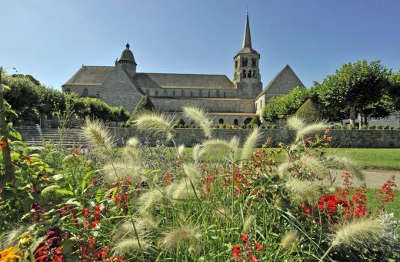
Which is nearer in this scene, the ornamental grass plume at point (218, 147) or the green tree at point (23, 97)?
the ornamental grass plume at point (218, 147)

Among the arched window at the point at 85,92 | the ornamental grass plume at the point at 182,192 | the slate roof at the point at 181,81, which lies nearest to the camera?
the ornamental grass plume at the point at 182,192

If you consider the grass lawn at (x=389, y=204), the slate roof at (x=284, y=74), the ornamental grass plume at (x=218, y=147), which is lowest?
the grass lawn at (x=389, y=204)

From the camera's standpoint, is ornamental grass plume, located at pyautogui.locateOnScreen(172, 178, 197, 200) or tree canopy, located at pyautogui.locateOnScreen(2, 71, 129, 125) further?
tree canopy, located at pyautogui.locateOnScreen(2, 71, 129, 125)

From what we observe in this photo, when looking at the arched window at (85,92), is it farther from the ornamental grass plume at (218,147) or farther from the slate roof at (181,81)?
the ornamental grass plume at (218,147)

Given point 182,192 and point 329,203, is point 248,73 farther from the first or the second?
point 182,192

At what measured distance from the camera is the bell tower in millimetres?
55750

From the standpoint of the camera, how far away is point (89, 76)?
5475cm

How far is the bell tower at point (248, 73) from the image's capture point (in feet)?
183

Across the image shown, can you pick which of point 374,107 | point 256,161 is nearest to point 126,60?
point 374,107

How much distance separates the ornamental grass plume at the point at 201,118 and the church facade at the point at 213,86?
153ft

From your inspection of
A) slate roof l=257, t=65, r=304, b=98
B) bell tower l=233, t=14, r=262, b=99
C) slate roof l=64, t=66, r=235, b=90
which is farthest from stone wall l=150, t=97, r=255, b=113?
slate roof l=64, t=66, r=235, b=90

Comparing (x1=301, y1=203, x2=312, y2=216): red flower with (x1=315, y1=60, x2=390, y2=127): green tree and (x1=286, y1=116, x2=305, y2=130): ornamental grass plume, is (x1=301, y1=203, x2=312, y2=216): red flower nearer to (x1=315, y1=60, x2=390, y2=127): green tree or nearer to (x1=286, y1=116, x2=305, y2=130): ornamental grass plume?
(x1=286, y1=116, x2=305, y2=130): ornamental grass plume

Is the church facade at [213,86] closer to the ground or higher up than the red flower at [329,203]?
higher up

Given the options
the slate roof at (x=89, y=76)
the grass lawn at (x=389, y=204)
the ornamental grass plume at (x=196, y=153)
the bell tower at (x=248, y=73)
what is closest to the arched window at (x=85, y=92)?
the slate roof at (x=89, y=76)
